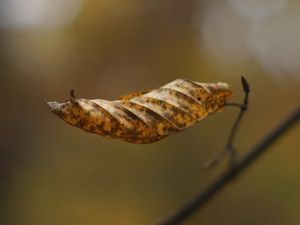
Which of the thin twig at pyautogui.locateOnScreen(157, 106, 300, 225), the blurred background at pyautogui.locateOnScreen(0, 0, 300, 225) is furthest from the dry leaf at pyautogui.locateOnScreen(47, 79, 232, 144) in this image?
the blurred background at pyautogui.locateOnScreen(0, 0, 300, 225)

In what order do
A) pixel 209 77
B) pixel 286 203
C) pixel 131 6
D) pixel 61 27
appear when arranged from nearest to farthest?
1. pixel 286 203
2. pixel 209 77
3. pixel 61 27
4. pixel 131 6

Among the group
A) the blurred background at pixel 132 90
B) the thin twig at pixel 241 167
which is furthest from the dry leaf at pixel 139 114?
the blurred background at pixel 132 90

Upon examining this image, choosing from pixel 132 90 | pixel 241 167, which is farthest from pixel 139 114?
pixel 132 90

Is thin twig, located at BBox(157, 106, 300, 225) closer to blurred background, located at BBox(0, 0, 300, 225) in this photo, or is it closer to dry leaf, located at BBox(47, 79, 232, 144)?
dry leaf, located at BBox(47, 79, 232, 144)

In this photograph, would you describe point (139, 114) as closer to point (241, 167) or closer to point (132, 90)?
point (241, 167)

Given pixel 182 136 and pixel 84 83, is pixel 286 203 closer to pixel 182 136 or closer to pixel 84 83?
pixel 182 136

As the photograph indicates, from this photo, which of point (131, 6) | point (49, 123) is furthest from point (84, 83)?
point (131, 6)
